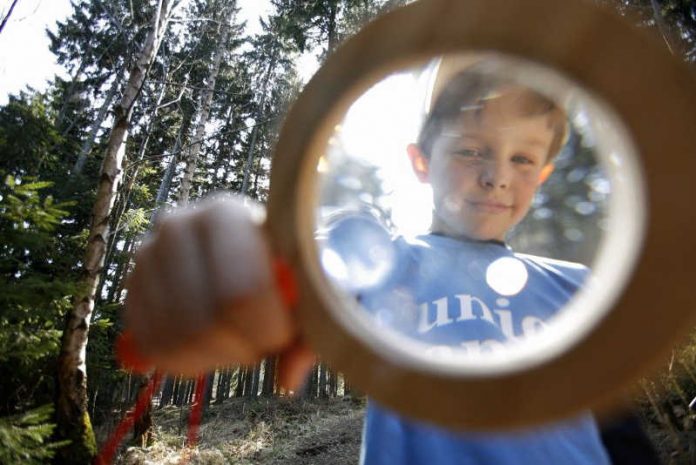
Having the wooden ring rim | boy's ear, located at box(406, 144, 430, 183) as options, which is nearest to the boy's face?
boy's ear, located at box(406, 144, 430, 183)

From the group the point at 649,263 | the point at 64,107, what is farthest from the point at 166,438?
the point at 64,107

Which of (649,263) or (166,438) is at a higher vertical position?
(649,263)

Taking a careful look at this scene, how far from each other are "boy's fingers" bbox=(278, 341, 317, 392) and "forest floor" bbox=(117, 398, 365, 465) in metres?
8.10

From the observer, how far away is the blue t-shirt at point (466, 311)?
1075mm

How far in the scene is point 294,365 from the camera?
2.83 ft

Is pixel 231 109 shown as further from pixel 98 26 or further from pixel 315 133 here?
pixel 315 133

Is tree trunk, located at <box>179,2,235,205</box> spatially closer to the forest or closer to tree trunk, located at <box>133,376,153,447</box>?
the forest

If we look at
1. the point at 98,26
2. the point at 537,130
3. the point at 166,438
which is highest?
the point at 98,26

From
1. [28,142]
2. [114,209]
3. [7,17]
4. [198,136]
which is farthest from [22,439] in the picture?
[198,136]

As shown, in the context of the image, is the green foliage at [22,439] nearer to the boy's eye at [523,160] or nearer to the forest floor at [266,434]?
the boy's eye at [523,160]

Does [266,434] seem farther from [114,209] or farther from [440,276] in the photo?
[440,276]

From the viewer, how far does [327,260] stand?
843 millimetres

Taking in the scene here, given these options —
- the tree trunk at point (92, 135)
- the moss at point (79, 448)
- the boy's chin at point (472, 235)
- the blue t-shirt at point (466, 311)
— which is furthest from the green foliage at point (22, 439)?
the tree trunk at point (92, 135)

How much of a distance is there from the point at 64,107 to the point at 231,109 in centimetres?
638
